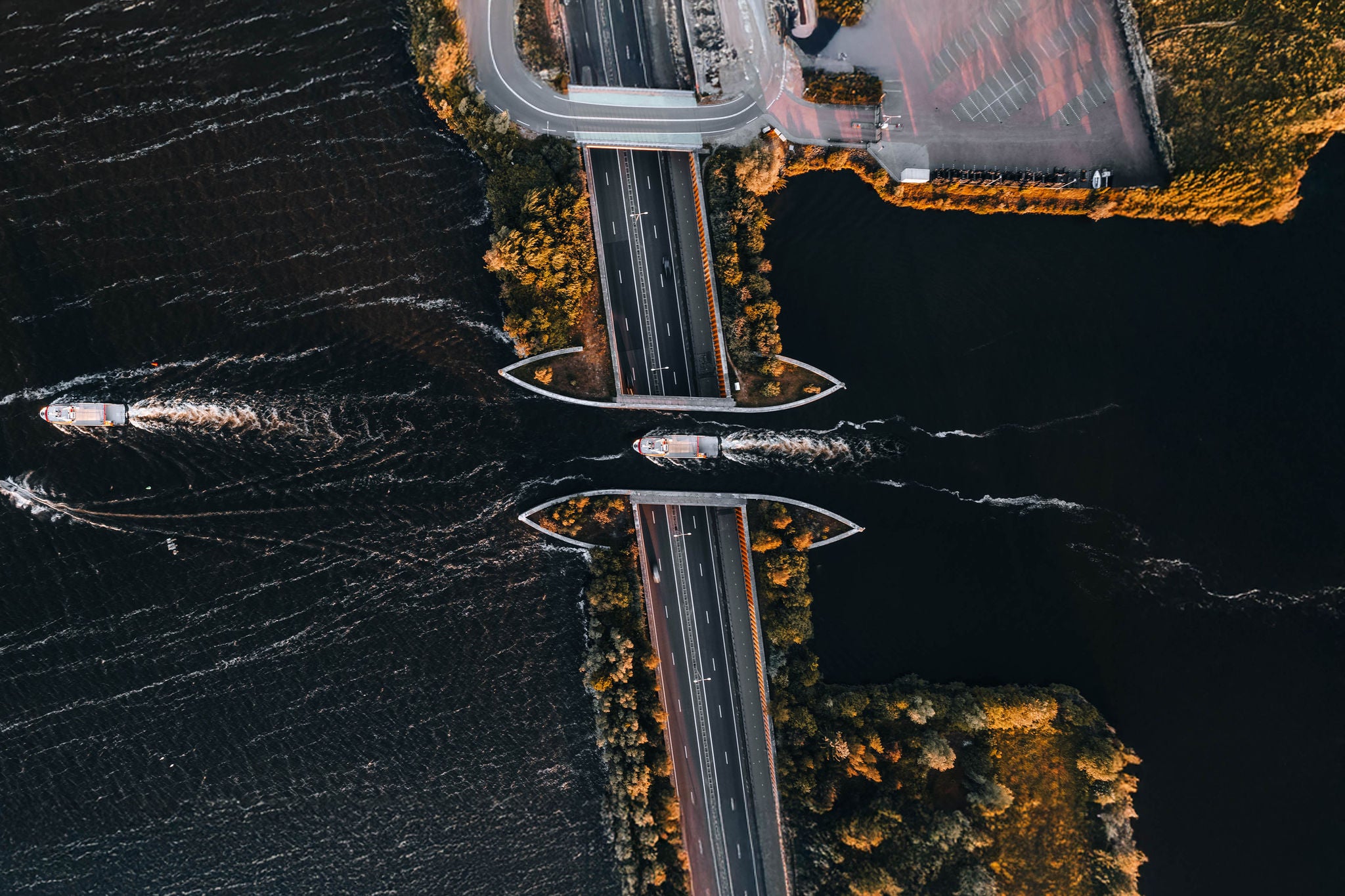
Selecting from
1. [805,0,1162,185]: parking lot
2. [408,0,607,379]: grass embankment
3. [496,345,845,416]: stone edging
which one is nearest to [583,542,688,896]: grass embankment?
[496,345,845,416]: stone edging

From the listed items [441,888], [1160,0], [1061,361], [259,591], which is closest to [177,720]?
[259,591]

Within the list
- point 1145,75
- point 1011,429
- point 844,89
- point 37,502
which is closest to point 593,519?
point 1011,429

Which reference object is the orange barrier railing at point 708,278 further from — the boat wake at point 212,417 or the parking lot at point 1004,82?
the boat wake at point 212,417

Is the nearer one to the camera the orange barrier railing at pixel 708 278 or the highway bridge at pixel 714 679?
the orange barrier railing at pixel 708 278

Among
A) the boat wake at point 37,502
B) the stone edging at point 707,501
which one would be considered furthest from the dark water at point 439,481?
the stone edging at point 707,501

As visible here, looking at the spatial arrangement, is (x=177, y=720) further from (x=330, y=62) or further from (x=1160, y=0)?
(x=1160, y=0)

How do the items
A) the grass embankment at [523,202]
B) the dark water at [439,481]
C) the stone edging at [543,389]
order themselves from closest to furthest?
the grass embankment at [523,202] → the dark water at [439,481] → the stone edging at [543,389]
